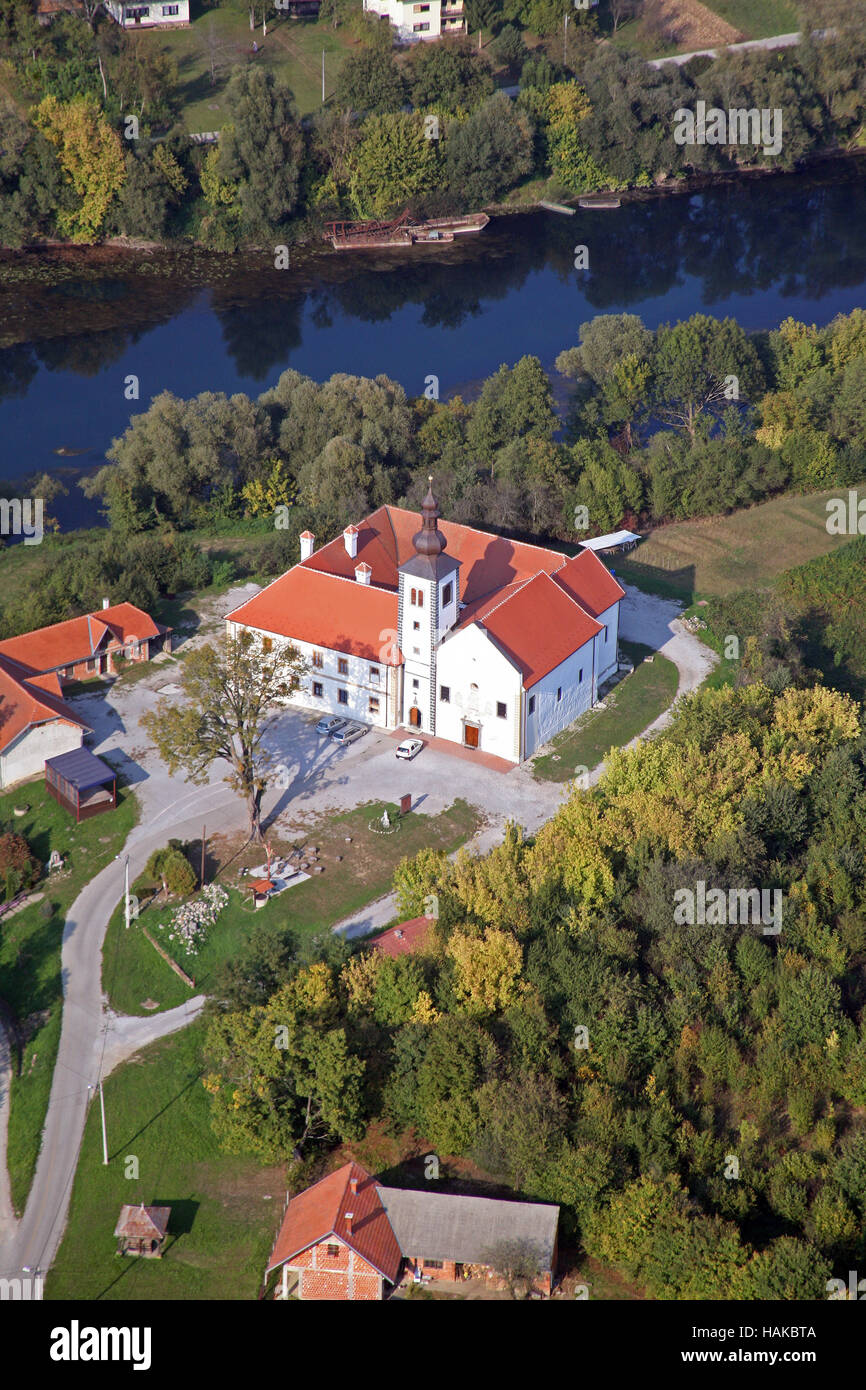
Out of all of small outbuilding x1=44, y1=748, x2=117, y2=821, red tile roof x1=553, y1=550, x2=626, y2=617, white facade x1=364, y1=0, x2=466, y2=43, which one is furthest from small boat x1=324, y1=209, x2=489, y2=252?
small outbuilding x1=44, y1=748, x2=117, y2=821

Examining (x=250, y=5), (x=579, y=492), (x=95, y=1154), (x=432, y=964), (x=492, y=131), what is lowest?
(x=95, y=1154)

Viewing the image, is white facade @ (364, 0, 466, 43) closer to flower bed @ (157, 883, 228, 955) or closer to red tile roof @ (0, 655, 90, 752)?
red tile roof @ (0, 655, 90, 752)

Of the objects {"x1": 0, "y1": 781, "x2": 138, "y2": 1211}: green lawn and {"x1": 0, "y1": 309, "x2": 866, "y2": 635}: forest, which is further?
{"x1": 0, "y1": 309, "x2": 866, "y2": 635}: forest

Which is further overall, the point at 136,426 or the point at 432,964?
the point at 136,426

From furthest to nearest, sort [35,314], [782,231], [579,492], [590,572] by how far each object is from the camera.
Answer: [782,231], [35,314], [579,492], [590,572]

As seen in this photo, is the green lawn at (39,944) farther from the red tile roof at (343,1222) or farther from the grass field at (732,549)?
the grass field at (732,549)

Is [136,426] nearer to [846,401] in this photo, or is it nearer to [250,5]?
[846,401]

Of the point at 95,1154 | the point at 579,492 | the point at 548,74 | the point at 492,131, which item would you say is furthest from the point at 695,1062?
the point at 548,74
